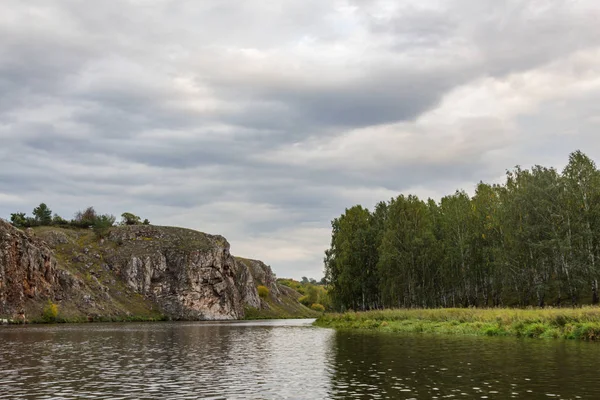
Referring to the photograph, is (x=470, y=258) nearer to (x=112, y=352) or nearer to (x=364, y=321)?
(x=364, y=321)

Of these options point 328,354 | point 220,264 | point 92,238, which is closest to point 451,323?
point 328,354

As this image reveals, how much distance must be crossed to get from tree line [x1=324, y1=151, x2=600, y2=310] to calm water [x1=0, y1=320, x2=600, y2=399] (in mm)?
36545

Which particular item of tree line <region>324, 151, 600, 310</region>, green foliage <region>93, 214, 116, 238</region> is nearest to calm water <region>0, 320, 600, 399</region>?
tree line <region>324, 151, 600, 310</region>

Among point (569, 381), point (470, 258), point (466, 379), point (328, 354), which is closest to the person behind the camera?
point (569, 381)

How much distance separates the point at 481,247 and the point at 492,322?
3660 centimetres

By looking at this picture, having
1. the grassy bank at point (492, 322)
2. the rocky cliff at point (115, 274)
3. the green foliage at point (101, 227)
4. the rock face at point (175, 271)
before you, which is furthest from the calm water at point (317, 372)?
the green foliage at point (101, 227)

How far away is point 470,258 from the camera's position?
92.1 metres

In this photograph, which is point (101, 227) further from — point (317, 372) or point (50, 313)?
point (317, 372)

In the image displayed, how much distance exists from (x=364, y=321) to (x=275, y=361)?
45.3 meters

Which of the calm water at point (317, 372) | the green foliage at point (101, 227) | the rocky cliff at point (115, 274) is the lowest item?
the calm water at point (317, 372)

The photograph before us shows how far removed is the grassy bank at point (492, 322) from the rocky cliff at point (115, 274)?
285 ft

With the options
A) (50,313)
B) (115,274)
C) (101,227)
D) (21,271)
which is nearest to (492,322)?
(50,313)

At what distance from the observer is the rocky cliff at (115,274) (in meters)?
129

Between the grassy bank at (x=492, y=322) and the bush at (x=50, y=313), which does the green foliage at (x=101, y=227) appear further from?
the grassy bank at (x=492, y=322)
